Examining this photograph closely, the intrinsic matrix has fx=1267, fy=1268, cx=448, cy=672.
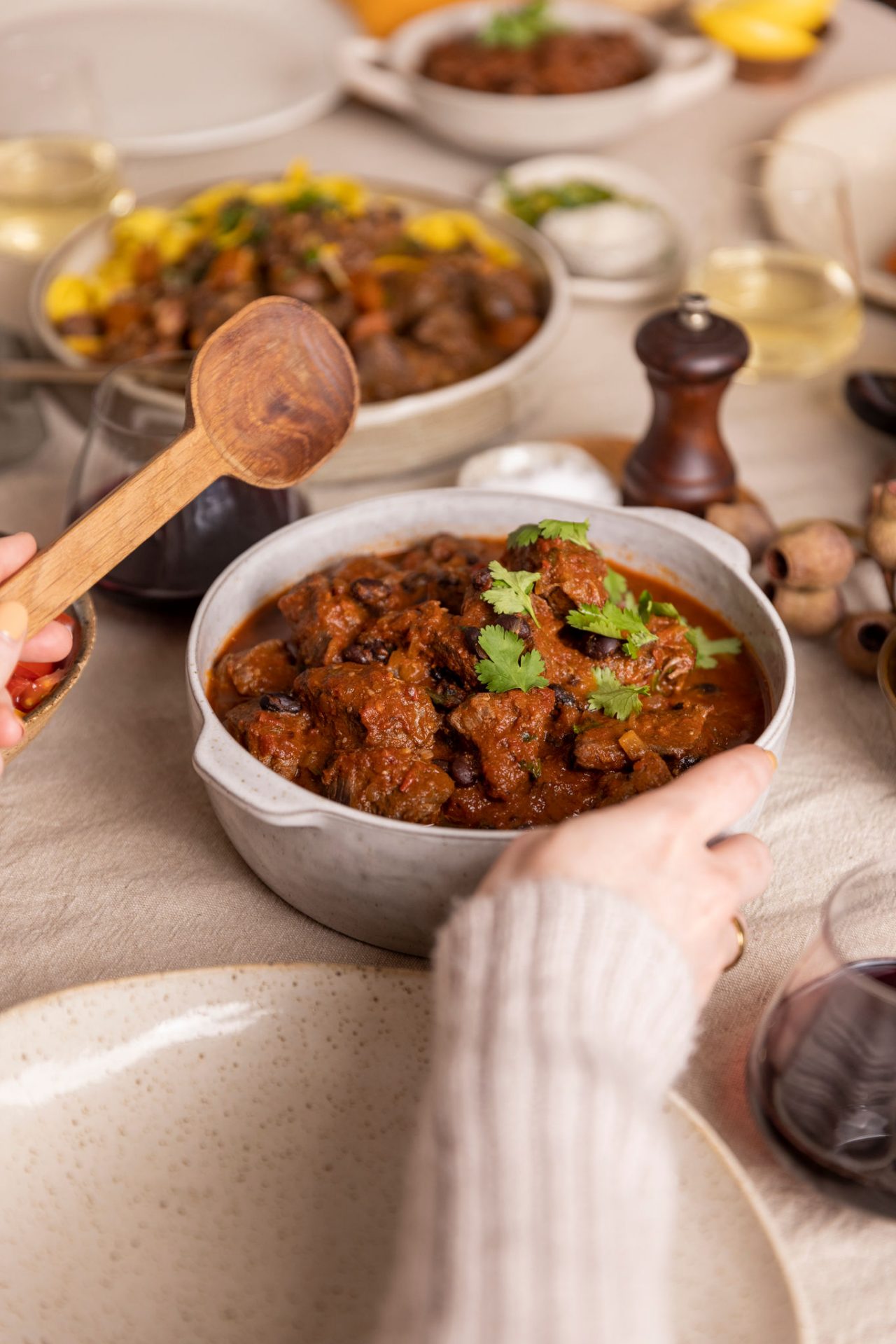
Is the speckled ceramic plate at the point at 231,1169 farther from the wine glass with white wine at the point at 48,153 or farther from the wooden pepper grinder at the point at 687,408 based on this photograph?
the wine glass with white wine at the point at 48,153

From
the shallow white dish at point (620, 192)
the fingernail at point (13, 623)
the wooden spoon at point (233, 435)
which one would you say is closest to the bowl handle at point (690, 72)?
the shallow white dish at point (620, 192)

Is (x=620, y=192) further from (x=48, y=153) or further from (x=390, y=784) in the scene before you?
(x=390, y=784)

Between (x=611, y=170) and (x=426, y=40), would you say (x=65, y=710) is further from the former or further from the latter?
(x=426, y=40)

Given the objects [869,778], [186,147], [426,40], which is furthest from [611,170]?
[869,778]

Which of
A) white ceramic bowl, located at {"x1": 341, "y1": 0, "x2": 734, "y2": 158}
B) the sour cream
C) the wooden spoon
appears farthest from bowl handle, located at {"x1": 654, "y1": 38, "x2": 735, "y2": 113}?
the wooden spoon

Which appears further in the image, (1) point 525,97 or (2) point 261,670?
(1) point 525,97

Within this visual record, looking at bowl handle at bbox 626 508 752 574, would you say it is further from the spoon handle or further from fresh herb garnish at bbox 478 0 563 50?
fresh herb garnish at bbox 478 0 563 50

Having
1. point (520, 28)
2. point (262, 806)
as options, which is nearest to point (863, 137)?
point (520, 28)
